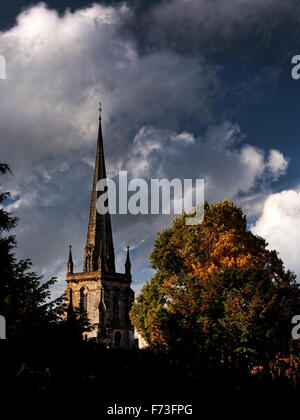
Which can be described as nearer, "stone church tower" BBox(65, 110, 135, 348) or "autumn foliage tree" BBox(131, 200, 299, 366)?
"autumn foliage tree" BBox(131, 200, 299, 366)

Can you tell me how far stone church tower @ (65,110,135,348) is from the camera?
6725cm

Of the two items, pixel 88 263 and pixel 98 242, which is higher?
pixel 98 242

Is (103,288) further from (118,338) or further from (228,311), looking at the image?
(228,311)

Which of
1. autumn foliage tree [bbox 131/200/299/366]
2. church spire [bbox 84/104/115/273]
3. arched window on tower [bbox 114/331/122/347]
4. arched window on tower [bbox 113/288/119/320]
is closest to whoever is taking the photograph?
autumn foliage tree [bbox 131/200/299/366]

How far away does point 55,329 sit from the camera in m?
17.1

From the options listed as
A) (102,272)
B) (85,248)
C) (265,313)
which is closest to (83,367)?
(265,313)

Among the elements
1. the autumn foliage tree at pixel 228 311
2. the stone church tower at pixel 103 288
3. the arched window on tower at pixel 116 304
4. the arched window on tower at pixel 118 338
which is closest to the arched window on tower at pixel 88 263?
the stone church tower at pixel 103 288

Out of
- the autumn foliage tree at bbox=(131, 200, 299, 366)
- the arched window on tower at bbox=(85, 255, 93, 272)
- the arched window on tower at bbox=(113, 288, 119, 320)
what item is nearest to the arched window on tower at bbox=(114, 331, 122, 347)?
the arched window on tower at bbox=(113, 288, 119, 320)

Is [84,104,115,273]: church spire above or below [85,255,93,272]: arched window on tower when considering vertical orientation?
above

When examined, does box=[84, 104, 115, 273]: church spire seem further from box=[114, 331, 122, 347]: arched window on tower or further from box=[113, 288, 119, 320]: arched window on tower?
box=[114, 331, 122, 347]: arched window on tower

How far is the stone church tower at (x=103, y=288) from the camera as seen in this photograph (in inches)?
2648

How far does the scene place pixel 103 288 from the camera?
2721 inches

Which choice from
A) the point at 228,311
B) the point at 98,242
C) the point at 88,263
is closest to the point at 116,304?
the point at 88,263

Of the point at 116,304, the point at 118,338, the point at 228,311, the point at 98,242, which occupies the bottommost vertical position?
the point at 118,338
